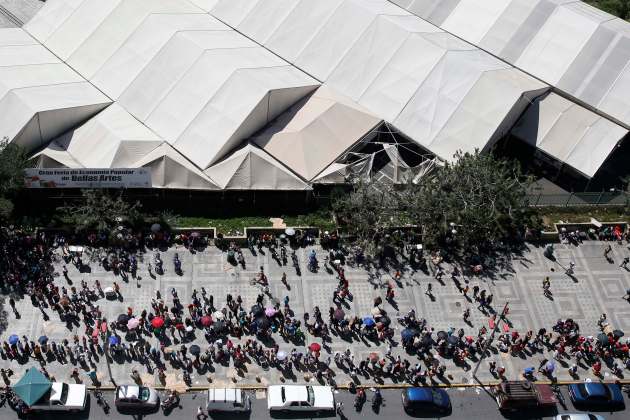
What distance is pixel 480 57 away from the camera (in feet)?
199

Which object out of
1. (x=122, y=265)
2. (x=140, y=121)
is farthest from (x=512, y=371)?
(x=140, y=121)

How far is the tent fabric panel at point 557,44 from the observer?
60.1m

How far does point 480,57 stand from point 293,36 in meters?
16.9

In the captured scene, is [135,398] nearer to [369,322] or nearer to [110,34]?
Answer: [369,322]

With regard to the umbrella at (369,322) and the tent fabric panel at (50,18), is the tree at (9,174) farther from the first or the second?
the umbrella at (369,322)

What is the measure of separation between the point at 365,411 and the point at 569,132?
3032cm

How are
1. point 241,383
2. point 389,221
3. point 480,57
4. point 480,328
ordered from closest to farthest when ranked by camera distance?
1. point 241,383
2. point 480,328
3. point 389,221
4. point 480,57

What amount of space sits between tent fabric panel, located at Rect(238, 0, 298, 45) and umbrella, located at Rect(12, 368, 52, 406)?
35.7 meters

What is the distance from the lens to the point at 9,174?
47.6 m

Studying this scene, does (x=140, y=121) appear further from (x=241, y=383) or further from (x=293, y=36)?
(x=241, y=383)

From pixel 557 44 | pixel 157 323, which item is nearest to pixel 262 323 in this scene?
pixel 157 323

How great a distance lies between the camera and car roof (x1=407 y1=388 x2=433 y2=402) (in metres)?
41.8

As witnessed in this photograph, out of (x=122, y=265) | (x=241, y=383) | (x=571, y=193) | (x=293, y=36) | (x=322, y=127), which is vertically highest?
(x=293, y=36)

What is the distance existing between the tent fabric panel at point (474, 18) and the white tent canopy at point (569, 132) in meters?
9.35
